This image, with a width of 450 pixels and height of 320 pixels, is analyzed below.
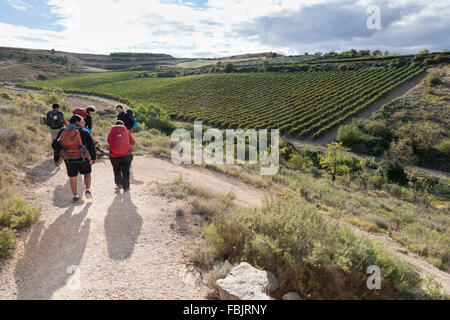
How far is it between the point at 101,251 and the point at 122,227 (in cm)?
81

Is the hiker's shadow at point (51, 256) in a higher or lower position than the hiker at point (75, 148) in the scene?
lower

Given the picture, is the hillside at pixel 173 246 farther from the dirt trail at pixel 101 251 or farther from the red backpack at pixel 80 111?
the red backpack at pixel 80 111

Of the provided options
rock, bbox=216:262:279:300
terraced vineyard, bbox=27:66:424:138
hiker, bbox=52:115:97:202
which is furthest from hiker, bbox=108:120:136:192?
terraced vineyard, bbox=27:66:424:138

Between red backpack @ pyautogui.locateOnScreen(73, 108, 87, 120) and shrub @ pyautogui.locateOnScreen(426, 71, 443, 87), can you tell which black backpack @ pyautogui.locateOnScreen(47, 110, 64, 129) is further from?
shrub @ pyautogui.locateOnScreen(426, 71, 443, 87)

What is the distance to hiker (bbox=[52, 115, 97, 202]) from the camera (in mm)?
5418

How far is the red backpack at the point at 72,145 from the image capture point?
5387 mm

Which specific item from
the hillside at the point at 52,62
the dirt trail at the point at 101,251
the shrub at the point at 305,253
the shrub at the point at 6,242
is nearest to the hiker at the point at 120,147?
the dirt trail at the point at 101,251

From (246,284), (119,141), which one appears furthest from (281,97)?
(246,284)

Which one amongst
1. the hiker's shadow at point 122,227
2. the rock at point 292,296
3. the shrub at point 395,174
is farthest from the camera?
the shrub at point 395,174

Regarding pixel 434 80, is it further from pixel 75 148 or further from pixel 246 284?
pixel 75 148

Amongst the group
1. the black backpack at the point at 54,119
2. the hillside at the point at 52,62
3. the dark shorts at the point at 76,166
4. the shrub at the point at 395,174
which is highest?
the hillside at the point at 52,62

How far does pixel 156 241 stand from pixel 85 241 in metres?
1.26

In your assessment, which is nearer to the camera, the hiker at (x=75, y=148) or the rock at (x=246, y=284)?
the rock at (x=246, y=284)

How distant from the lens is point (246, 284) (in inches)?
134
